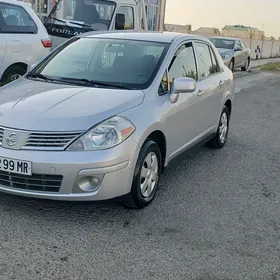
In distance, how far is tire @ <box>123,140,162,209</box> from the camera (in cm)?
416

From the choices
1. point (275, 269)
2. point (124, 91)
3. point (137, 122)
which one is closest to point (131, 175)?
point (137, 122)

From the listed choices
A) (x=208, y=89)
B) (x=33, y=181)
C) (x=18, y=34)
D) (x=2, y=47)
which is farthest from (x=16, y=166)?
(x=18, y=34)

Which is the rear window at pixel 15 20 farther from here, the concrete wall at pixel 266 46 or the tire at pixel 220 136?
the concrete wall at pixel 266 46

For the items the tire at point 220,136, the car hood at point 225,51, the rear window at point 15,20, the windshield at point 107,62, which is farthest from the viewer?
the car hood at point 225,51

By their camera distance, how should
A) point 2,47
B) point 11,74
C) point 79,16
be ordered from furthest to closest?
point 79,16 < point 11,74 < point 2,47

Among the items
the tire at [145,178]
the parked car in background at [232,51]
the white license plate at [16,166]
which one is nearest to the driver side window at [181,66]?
the tire at [145,178]

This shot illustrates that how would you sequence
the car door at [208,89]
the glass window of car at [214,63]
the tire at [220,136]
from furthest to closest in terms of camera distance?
the tire at [220,136] → the glass window of car at [214,63] → the car door at [208,89]

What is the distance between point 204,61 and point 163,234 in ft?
9.44

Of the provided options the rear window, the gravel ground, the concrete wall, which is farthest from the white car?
the concrete wall

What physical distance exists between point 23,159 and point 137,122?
1.03 meters

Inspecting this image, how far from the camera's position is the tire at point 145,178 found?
13.6ft

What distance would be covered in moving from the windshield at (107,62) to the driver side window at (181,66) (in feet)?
0.49

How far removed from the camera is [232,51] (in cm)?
1928

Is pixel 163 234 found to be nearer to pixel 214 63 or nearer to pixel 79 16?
pixel 214 63
